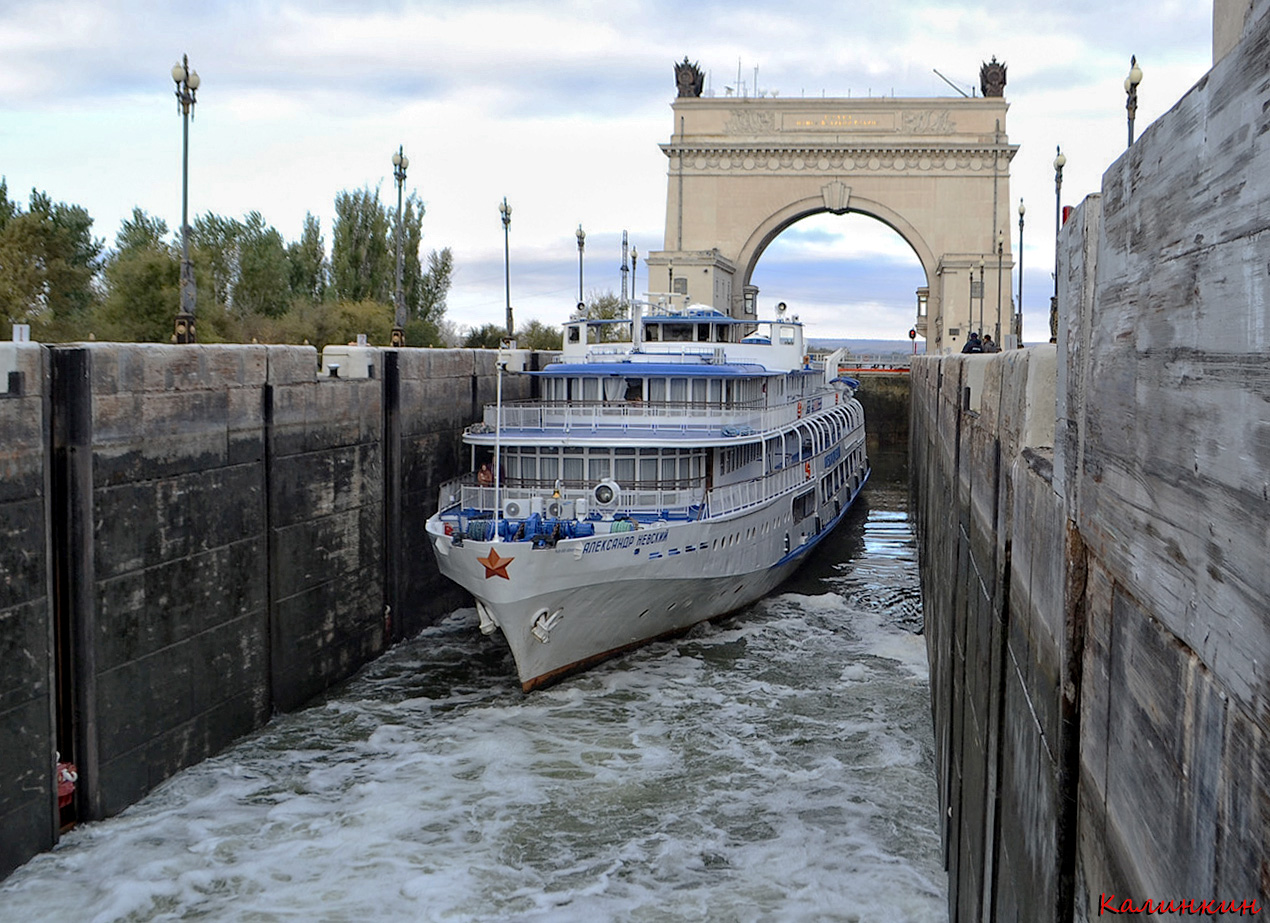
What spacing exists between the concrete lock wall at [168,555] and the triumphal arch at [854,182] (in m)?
44.0

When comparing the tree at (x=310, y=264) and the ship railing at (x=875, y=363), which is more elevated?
the tree at (x=310, y=264)

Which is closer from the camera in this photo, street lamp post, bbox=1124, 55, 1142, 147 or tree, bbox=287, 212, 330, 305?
street lamp post, bbox=1124, 55, 1142, 147

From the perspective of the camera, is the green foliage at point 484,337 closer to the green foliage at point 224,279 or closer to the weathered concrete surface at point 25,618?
the green foliage at point 224,279

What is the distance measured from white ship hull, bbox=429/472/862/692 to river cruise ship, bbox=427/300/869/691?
2 centimetres

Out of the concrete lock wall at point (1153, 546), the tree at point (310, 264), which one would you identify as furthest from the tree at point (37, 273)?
the concrete lock wall at point (1153, 546)

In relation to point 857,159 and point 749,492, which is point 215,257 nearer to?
point 749,492

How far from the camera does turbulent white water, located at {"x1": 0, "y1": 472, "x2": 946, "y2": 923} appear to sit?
11508 millimetres

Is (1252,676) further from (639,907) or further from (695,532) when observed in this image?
(695,532)

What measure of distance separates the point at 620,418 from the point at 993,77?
164 feet

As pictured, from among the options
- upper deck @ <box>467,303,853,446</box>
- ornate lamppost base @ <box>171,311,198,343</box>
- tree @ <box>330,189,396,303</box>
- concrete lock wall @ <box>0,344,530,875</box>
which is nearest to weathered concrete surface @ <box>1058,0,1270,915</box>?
concrete lock wall @ <box>0,344,530,875</box>

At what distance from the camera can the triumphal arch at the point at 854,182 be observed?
61.2 meters

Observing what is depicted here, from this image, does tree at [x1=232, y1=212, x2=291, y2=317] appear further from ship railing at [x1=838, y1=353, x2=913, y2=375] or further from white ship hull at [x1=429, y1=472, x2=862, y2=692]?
ship railing at [x1=838, y1=353, x2=913, y2=375]
